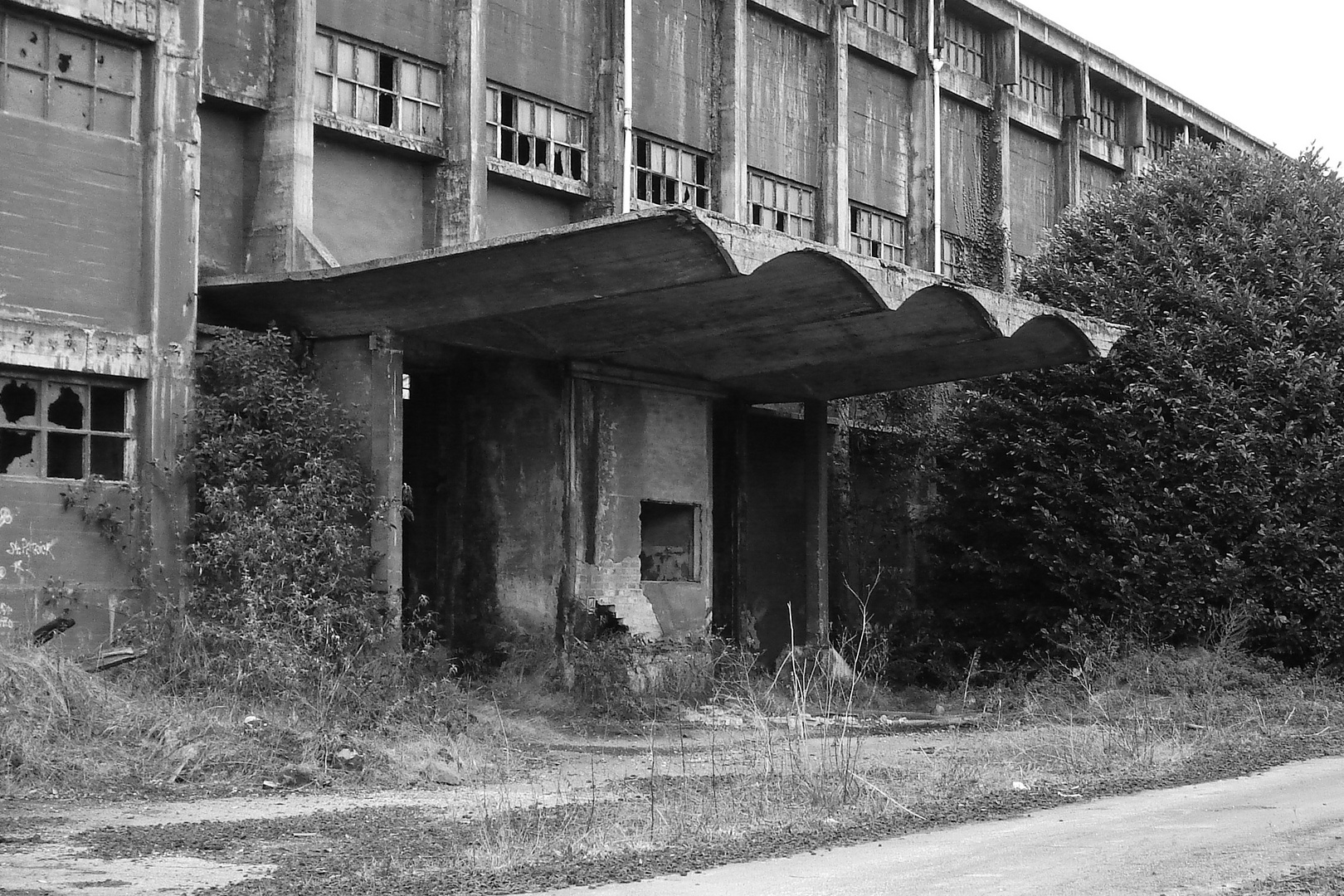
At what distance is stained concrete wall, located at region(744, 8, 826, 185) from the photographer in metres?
26.0

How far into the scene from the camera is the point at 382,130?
19.7m

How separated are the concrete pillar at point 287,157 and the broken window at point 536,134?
3.25 meters

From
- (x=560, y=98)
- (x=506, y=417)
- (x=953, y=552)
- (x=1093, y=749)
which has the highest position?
(x=560, y=98)

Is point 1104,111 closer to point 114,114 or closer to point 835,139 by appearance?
point 835,139

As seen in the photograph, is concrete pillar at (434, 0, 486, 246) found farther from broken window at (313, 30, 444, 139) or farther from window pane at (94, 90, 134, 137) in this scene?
window pane at (94, 90, 134, 137)

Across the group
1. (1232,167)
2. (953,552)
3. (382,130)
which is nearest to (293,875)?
(382,130)

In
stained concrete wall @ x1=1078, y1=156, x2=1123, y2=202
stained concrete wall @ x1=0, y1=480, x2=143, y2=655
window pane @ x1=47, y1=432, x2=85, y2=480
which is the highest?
stained concrete wall @ x1=1078, y1=156, x2=1123, y2=202

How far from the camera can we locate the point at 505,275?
49.2 feet

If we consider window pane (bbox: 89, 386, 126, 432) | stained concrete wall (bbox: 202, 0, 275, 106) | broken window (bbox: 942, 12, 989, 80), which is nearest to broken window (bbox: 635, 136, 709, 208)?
stained concrete wall (bbox: 202, 0, 275, 106)

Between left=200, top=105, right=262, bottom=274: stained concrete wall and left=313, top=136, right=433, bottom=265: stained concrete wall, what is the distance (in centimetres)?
83

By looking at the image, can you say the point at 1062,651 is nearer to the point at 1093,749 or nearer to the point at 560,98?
the point at 1093,749

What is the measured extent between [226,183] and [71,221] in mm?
3204

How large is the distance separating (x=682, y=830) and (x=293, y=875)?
2.56 meters

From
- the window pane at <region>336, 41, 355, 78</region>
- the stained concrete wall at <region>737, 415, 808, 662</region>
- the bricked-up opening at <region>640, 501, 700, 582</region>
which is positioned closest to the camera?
the window pane at <region>336, 41, 355, 78</region>
